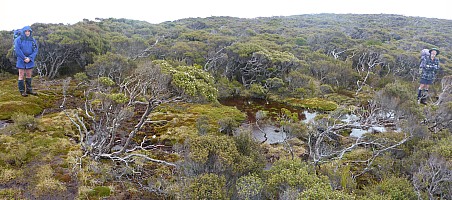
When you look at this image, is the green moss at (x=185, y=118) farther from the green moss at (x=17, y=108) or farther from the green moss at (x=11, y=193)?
the green moss at (x=11, y=193)

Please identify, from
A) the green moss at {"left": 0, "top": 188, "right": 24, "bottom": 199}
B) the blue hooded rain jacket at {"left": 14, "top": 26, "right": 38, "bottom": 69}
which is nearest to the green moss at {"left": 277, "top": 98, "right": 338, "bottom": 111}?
the blue hooded rain jacket at {"left": 14, "top": 26, "right": 38, "bottom": 69}

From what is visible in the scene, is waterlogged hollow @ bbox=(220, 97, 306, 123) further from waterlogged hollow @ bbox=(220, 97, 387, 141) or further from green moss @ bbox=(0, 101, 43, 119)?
green moss @ bbox=(0, 101, 43, 119)

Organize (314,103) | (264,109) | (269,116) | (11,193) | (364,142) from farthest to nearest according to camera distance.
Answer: (314,103)
(264,109)
(269,116)
(364,142)
(11,193)

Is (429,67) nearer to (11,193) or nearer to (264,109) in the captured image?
(264,109)

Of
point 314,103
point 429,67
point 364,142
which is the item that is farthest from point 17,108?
point 429,67

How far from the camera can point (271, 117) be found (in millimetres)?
24172

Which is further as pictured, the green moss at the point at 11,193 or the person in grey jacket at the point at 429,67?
the person in grey jacket at the point at 429,67

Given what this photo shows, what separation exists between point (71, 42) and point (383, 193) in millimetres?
28096

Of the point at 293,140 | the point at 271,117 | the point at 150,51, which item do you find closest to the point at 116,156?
the point at 293,140

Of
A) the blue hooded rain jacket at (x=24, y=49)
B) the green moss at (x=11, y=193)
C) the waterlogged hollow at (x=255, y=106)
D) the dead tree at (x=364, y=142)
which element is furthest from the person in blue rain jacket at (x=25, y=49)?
the dead tree at (x=364, y=142)

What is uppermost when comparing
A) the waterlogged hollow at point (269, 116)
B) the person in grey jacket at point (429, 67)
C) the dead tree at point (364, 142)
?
the person in grey jacket at point (429, 67)

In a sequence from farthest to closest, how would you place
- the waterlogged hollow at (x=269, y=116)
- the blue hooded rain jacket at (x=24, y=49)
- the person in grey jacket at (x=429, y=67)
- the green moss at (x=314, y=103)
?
the green moss at (x=314, y=103), the person in grey jacket at (x=429, y=67), the waterlogged hollow at (x=269, y=116), the blue hooded rain jacket at (x=24, y=49)

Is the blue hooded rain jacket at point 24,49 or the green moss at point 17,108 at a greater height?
the blue hooded rain jacket at point 24,49

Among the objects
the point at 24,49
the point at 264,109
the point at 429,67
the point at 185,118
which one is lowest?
the point at 264,109
